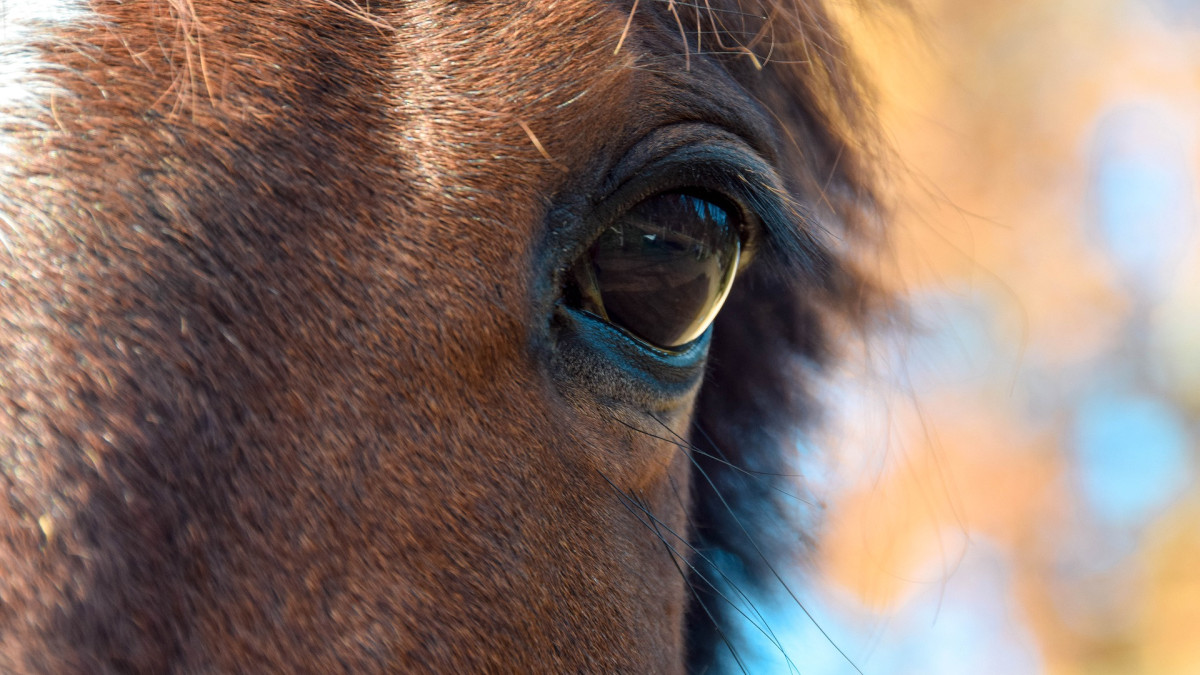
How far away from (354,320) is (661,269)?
40 centimetres

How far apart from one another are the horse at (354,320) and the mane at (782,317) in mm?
212

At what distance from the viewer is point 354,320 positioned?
2.75 ft

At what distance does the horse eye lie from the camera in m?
1.05

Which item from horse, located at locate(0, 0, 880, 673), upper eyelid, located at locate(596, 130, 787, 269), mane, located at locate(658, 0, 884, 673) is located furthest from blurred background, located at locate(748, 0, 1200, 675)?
horse, located at locate(0, 0, 880, 673)

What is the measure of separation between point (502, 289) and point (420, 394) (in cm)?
14

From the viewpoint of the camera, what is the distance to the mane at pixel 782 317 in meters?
1.35

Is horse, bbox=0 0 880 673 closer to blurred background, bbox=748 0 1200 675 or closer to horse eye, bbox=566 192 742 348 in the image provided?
horse eye, bbox=566 192 742 348

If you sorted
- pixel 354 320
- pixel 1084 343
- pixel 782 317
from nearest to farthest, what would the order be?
pixel 354 320
pixel 782 317
pixel 1084 343

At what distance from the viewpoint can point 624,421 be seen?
3.44ft

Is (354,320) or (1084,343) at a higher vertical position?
(354,320)

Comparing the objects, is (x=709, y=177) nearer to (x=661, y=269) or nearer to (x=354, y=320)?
(x=661, y=269)

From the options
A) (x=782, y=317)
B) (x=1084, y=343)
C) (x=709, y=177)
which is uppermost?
(x=709, y=177)

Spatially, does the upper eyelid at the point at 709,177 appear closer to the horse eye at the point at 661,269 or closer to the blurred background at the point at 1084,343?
the horse eye at the point at 661,269

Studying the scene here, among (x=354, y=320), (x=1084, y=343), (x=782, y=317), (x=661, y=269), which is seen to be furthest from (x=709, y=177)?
(x=1084, y=343)
